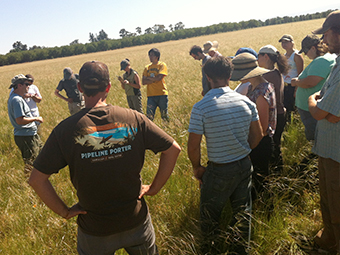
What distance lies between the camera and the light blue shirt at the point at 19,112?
4.17 metres

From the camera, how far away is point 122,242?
1787 millimetres

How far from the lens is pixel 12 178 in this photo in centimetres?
421

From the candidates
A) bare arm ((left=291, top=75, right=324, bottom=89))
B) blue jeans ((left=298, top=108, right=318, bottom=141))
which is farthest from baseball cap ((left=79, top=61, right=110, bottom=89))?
blue jeans ((left=298, top=108, right=318, bottom=141))

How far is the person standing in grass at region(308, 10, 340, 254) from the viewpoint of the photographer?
1.98 metres

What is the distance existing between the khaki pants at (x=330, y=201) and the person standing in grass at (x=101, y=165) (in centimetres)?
138

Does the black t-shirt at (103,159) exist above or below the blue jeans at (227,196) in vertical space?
above

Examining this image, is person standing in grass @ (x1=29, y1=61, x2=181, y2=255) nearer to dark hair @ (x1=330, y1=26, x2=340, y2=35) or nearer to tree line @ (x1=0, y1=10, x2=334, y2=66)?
dark hair @ (x1=330, y1=26, x2=340, y2=35)

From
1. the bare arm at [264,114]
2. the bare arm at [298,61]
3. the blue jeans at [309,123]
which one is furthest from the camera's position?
the bare arm at [298,61]

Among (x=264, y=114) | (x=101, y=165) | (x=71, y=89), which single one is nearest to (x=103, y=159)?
(x=101, y=165)

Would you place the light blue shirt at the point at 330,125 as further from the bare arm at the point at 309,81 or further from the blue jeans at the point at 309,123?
the blue jeans at the point at 309,123

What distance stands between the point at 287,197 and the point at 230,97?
5.14ft

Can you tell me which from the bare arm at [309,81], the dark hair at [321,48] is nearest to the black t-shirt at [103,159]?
the bare arm at [309,81]

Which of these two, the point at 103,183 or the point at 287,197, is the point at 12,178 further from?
the point at 287,197

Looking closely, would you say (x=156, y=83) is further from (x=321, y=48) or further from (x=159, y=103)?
(x=321, y=48)
